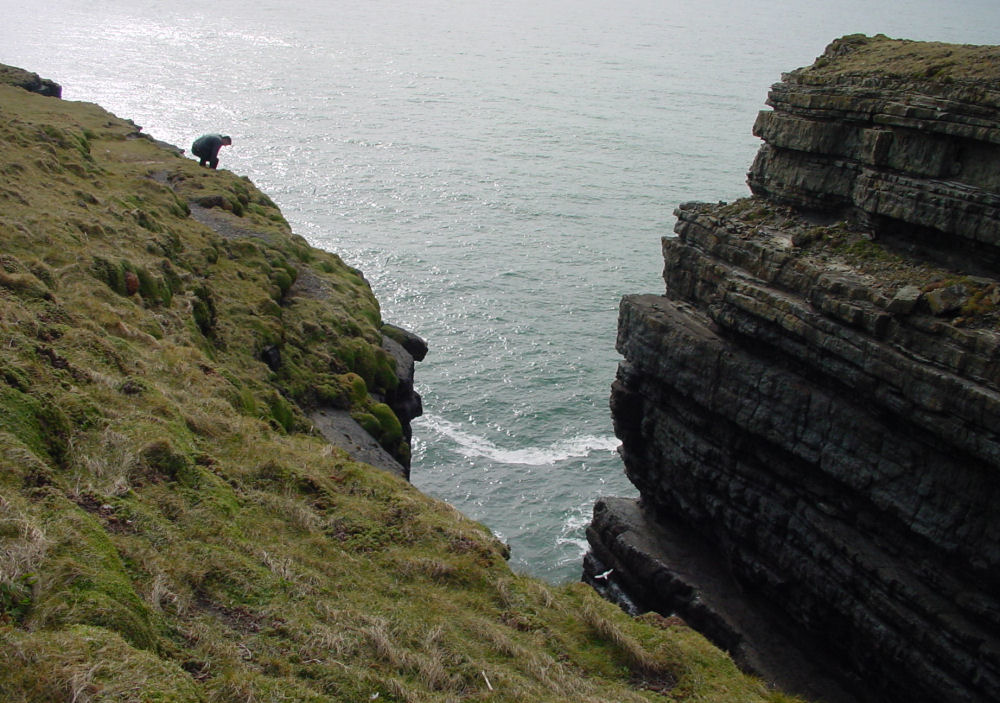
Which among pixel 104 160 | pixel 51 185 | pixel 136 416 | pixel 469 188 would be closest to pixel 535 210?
pixel 469 188

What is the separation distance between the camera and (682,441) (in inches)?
1344

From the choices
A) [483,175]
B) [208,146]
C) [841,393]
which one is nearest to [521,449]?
[208,146]

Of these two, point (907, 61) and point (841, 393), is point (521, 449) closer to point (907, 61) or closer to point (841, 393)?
point (841, 393)

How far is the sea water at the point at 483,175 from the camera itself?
6041 cm

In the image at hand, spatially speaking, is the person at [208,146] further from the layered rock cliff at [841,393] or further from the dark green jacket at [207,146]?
the layered rock cliff at [841,393]

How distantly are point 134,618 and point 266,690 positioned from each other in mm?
2081

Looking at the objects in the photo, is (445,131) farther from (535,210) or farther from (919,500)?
(919,500)

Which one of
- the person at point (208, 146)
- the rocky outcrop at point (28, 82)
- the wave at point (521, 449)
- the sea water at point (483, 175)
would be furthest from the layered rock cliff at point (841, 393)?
the rocky outcrop at point (28, 82)

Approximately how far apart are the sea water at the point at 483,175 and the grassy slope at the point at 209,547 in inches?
990

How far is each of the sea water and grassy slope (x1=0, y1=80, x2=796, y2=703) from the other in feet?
82.5

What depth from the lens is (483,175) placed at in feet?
363

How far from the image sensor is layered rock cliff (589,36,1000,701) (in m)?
24.2

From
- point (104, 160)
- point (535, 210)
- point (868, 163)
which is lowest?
point (535, 210)

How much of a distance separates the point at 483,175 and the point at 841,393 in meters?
87.6
